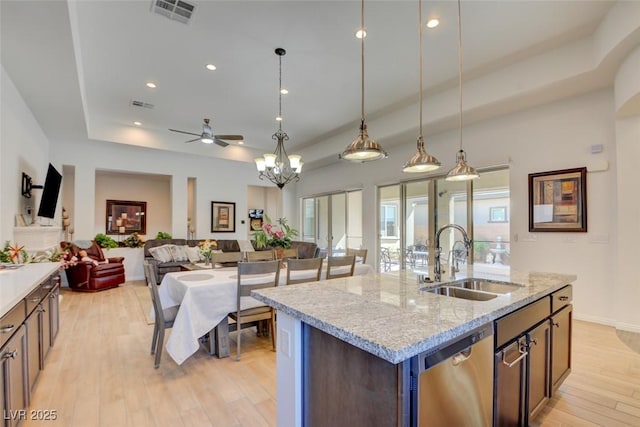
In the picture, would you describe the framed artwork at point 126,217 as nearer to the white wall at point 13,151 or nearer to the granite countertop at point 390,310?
the white wall at point 13,151

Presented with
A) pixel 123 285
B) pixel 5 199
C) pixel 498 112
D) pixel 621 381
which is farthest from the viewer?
pixel 123 285

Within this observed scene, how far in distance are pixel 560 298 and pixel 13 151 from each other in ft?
18.5

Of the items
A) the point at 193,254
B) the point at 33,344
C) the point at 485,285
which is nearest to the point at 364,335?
the point at 485,285

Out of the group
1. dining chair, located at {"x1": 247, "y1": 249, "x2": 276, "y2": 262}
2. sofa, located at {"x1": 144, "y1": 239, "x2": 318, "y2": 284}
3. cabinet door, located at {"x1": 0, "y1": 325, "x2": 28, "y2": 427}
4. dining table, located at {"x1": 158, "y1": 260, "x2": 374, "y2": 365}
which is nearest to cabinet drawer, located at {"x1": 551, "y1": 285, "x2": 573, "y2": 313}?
dining table, located at {"x1": 158, "y1": 260, "x2": 374, "y2": 365}

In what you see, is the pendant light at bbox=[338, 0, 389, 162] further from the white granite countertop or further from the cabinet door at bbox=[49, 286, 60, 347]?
the cabinet door at bbox=[49, 286, 60, 347]

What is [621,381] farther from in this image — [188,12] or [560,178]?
[188,12]

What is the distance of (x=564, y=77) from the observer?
3.48 metres

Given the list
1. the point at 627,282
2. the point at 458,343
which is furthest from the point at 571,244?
the point at 458,343

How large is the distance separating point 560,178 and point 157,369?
516cm

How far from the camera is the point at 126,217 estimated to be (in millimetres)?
8141

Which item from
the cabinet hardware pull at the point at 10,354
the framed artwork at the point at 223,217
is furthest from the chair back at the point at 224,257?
the framed artwork at the point at 223,217

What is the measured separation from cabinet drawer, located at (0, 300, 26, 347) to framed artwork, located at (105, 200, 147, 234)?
23.0 feet

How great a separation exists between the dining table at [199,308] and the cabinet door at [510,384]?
2100mm

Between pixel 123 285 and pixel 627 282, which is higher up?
pixel 627 282
